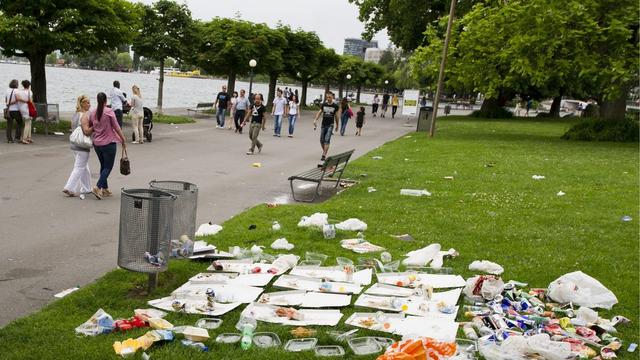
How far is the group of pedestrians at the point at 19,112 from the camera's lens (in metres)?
16.3

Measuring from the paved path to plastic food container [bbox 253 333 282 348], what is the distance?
205 cm

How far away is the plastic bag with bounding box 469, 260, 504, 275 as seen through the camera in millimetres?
6785

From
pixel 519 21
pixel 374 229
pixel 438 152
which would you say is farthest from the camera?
pixel 519 21

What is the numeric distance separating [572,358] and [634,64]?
59.5ft

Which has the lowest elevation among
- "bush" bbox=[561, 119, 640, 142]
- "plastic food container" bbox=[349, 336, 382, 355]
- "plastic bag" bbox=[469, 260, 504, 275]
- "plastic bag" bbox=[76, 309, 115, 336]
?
"plastic bag" bbox=[76, 309, 115, 336]

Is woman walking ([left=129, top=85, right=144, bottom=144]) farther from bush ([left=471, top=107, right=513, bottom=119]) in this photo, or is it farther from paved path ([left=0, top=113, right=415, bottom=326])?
bush ([left=471, top=107, right=513, bottom=119])

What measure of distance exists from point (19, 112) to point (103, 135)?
23.8 ft

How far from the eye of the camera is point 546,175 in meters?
14.3

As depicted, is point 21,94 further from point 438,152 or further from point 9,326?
point 9,326

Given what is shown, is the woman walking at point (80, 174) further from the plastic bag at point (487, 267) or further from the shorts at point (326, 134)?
the shorts at point (326, 134)

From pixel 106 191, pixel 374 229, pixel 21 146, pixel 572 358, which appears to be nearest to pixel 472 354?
pixel 572 358

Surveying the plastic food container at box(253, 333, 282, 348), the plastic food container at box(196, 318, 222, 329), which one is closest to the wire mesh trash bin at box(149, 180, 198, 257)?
the plastic food container at box(196, 318, 222, 329)

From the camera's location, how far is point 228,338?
4.82 meters

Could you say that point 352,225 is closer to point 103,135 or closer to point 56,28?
point 103,135
